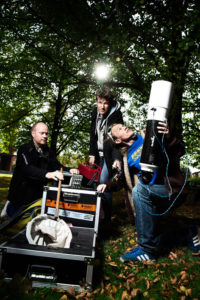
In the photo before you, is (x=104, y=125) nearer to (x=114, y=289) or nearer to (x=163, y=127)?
(x=163, y=127)

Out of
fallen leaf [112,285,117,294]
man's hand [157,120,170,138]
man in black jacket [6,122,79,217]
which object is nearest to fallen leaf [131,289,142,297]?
fallen leaf [112,285,117,294]

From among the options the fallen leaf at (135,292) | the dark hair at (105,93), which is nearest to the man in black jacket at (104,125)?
the dark hair at (105,93)

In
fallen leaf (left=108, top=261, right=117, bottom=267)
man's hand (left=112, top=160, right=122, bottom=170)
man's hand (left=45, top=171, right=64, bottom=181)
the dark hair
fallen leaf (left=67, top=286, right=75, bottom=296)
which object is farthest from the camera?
the dark hair

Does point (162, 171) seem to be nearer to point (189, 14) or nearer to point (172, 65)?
point (189, 14)

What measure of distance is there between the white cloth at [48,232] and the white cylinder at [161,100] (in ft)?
5.00

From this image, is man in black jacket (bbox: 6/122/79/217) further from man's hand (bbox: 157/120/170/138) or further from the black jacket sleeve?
man's hand (bbox: 157/120/170/138)

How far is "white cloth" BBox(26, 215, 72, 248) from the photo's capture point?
2.46 meters

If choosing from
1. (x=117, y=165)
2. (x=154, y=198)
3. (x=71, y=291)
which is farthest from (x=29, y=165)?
(x=71, y=291)

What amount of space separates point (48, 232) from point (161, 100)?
71.0 inches

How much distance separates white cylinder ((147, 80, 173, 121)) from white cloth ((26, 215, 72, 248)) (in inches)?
60.0

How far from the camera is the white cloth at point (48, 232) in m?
2.46

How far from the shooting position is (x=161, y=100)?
255 cm

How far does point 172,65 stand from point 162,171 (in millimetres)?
3998

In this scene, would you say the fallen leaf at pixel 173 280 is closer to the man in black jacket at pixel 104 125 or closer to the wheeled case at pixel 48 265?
the wheeled case at pixel 48 265
